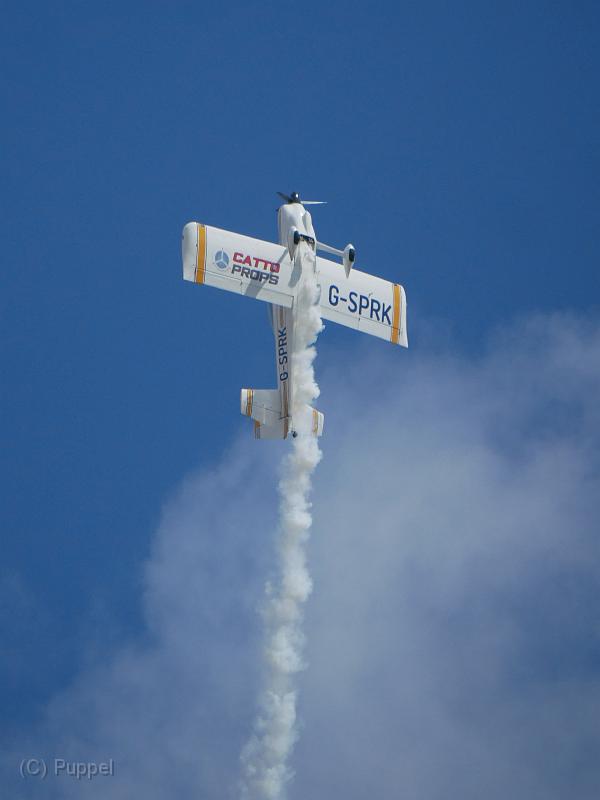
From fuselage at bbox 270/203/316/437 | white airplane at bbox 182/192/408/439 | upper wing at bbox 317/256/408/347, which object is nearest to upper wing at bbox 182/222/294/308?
white airplane at bbox 182/192/408/439

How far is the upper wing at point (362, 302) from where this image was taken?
2061 inches

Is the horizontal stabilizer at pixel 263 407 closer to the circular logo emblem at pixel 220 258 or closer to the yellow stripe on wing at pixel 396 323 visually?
the yellow stripe on wing at pixel 396 323

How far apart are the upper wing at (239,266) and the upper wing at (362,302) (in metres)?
1.57

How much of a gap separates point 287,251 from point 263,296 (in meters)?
1.55

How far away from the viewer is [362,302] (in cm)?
5297

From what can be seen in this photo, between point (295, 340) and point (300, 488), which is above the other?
point (295, 340)

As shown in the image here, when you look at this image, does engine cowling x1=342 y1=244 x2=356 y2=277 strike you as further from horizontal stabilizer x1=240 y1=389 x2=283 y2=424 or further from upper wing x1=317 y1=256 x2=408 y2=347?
horizontal stabilizer x1=240 y1=389 x2=283 y2=424

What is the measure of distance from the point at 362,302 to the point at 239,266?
4.28 m

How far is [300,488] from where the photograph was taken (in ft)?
170

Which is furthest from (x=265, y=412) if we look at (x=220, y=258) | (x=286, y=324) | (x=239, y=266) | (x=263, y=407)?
(x=220, y=258)

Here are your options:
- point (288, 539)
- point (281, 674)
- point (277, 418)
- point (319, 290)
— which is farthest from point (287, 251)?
point (281, 674)

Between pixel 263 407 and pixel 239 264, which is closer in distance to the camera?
pixel 239 264

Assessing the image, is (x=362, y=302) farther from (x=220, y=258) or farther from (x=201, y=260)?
(x=201, y=260)

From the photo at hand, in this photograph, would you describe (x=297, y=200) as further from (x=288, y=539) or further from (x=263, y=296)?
(x=288, y=539)
